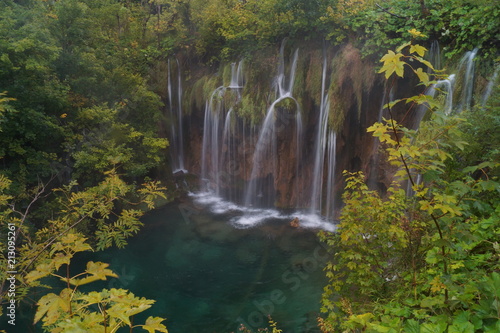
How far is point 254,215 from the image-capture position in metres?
14.1

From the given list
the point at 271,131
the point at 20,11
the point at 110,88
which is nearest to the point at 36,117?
the point at 110,88

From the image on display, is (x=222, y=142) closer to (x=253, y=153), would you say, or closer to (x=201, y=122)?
(x=253, y=153)

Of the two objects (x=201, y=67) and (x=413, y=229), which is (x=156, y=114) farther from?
(x=413, y=229)

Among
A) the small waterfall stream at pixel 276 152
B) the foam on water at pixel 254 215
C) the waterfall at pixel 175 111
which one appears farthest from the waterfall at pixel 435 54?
the waterfall at pixel 175 111

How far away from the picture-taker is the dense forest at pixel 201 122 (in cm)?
358

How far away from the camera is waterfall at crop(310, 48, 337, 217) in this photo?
1279 cm

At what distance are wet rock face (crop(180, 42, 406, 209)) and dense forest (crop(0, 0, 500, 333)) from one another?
0.44 ft

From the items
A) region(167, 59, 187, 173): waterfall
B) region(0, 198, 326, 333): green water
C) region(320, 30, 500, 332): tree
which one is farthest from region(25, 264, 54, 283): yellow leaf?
region(167, 59, 187, 173): waterfall

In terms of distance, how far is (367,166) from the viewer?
12219mm

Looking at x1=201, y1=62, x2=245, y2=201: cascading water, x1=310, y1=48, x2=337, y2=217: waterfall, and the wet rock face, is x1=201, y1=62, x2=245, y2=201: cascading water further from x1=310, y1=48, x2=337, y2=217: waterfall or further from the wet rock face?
x1=310, y1=48, x2=337, y2=217: waterfall

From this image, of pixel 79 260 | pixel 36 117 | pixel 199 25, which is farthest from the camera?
pixel 199 25

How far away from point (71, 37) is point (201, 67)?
22.0ft

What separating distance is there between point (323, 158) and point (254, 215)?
392 cm

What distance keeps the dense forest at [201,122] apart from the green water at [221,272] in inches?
34.4
